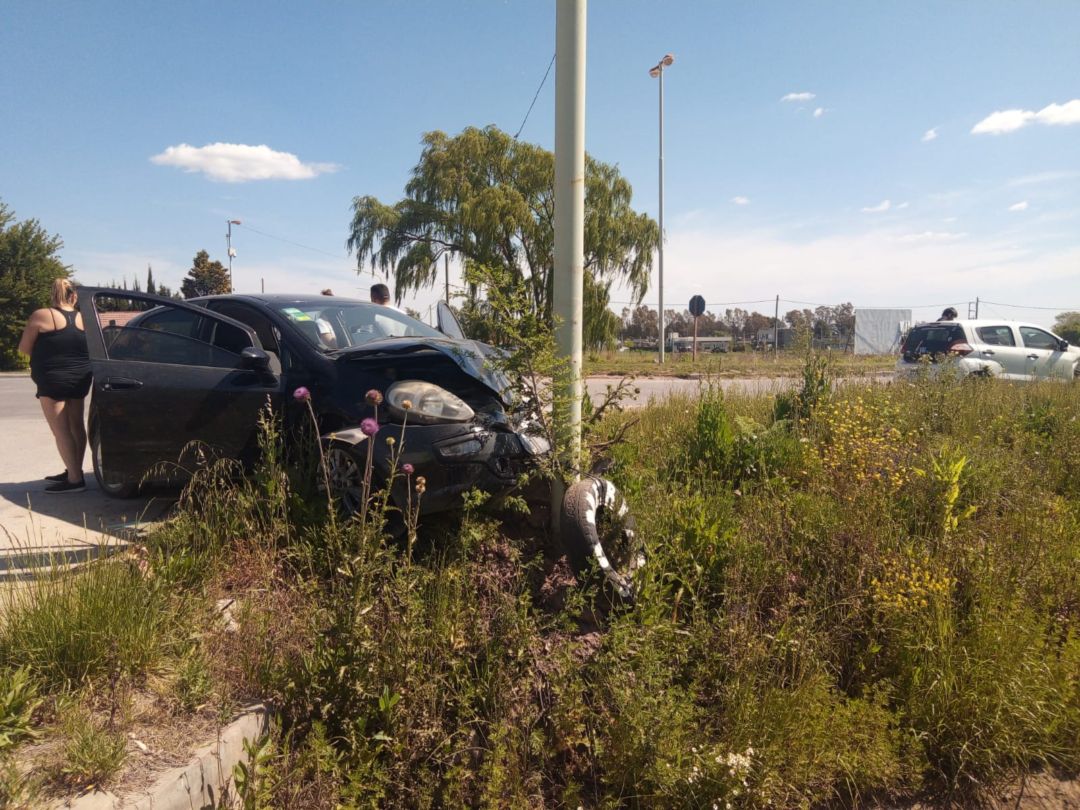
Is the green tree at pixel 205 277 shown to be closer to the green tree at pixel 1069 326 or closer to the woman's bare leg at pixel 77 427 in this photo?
the woman's bare leg at pixel 77 427

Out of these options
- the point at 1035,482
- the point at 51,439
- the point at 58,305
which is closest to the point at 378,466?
the point at 58,305

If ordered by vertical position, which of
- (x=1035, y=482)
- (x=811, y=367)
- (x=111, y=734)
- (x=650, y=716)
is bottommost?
(x=650, y=716)

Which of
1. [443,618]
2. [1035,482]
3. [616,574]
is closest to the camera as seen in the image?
[443,618]

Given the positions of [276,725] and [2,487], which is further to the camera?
[2,487]

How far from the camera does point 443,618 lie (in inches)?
117

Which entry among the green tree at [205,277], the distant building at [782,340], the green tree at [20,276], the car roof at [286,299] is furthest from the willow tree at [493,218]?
the green tree at [205,277]

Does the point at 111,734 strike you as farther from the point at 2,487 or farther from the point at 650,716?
the point at 2,487

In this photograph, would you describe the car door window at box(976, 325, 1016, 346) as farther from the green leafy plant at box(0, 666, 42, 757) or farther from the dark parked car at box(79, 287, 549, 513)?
the green leafy plant at box(0, 666, 42, 757)

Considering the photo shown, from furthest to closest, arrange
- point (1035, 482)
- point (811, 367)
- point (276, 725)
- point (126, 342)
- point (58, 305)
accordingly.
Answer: point (811, 367), point (58, 305), point (1035, 482), point (126, 342), point (276, 725)

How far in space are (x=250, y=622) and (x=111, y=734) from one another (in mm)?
783

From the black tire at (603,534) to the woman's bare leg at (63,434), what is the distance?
4583 millimetres

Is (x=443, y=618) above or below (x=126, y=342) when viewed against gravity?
below

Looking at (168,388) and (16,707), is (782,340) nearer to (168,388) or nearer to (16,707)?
(168,388)

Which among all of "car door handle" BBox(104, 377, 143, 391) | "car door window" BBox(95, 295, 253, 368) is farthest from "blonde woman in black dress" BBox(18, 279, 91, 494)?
"car door handle" BBox(104, 377, 143, 391)
